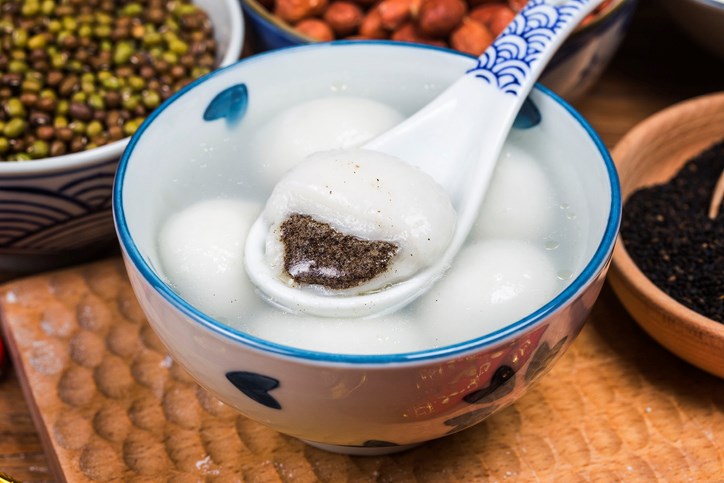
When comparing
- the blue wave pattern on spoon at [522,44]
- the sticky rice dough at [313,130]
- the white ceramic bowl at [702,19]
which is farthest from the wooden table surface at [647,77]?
the sticky rice dough at [313,130]

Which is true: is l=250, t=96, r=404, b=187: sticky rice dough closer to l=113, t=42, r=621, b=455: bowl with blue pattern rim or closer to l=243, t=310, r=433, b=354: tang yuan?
l=113, t=42, r=621, b=455: bowl with blue pattern rim

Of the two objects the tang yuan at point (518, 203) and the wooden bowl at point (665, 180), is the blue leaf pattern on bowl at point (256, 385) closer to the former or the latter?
the tang yuan at point (518, 203)

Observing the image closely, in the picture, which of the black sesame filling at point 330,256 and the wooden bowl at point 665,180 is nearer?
the black sesame filling at point 330,256

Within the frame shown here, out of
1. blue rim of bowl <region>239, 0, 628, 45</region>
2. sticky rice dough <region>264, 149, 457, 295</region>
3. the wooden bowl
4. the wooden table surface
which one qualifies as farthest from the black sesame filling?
the wooden table surface

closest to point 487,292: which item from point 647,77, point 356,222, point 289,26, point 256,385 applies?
point 356,222

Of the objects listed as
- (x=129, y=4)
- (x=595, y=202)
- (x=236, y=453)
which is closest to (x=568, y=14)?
(x=595, y=202)

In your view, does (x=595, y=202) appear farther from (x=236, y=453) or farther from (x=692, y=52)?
(x=692, y=52)
